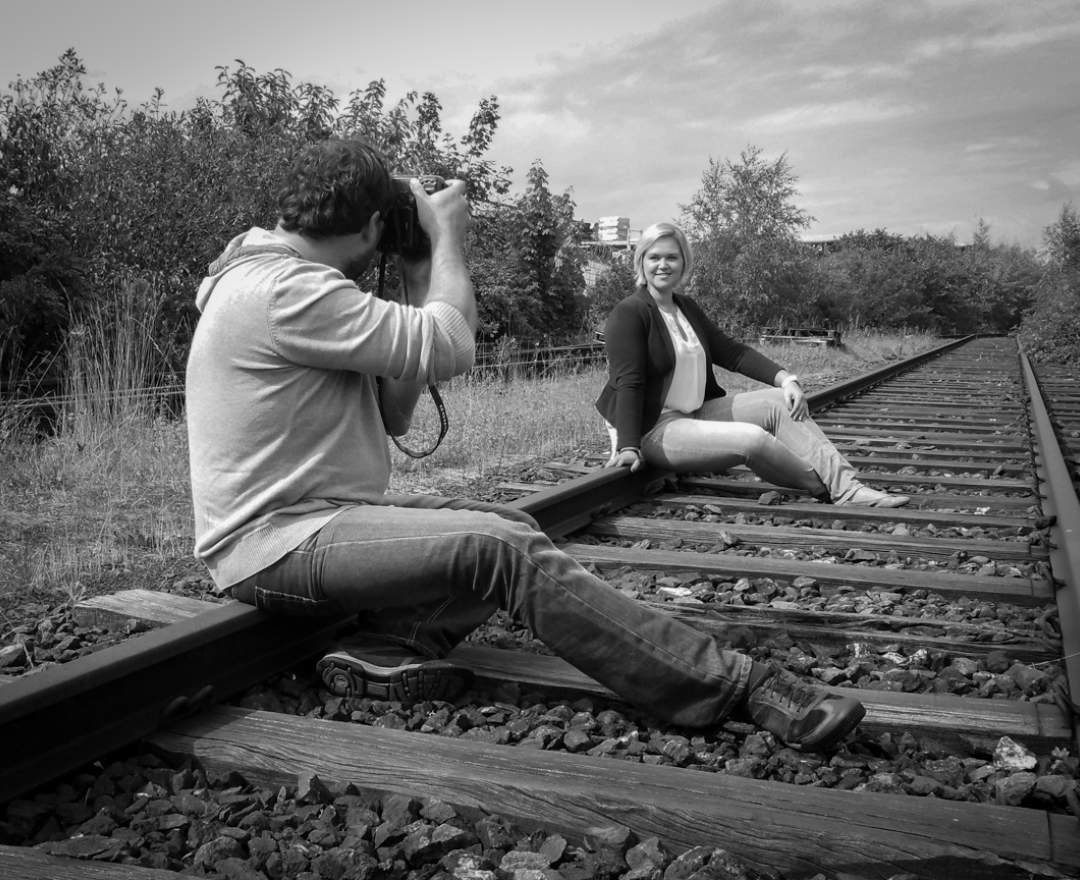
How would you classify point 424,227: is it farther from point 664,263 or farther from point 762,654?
point 664,263

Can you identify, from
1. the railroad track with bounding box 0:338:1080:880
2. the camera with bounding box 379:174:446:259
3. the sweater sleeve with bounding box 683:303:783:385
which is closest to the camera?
the railroad track with bounding box 0:338:1080:880

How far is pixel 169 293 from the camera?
10.3m

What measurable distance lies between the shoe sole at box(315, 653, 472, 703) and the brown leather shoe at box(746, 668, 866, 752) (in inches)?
26.0

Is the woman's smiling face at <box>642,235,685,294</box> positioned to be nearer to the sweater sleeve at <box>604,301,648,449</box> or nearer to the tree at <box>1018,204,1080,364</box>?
the sweater sleeve at <box>604,301,648,449</box>

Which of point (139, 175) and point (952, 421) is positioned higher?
point (139, 175)

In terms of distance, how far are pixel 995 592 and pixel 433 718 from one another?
1812 millimetres

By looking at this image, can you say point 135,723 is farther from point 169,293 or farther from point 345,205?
point 169,293

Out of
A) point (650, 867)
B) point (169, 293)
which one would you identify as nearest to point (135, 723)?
point (650, 867)

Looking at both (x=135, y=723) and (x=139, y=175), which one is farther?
(x=139, y=175)

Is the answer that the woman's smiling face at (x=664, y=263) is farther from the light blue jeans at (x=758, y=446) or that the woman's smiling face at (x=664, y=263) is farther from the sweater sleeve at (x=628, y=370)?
the light blue jeans at (x=758, y=446)

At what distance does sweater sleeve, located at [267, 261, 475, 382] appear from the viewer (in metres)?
2.23

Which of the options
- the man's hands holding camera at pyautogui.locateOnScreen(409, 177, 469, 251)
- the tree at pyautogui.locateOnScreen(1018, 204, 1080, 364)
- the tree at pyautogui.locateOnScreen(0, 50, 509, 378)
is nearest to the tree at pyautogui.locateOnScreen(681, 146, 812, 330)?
the tree at pyautogui.locateOnScreen(1018, 204, 1080, 364)

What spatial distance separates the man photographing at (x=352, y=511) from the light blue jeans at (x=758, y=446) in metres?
2.46

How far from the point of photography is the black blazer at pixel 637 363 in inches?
185
